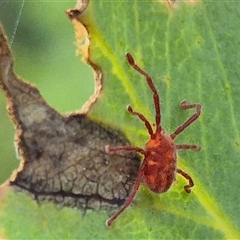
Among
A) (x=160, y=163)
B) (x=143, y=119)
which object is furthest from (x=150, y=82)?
(x=160, y=163)

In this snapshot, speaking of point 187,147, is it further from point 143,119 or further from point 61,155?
point 61,155

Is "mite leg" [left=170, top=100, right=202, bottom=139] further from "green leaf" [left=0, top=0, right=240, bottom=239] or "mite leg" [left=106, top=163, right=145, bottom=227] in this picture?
"mite leg" [left=106, top=163, right=145, bottom=227]

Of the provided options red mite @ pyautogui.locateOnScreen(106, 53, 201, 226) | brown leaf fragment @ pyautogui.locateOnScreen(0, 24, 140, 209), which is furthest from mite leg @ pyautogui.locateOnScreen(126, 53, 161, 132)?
brown leaf fragment @ pyautogui.locateOnScreen(0, 24, 140, 209)

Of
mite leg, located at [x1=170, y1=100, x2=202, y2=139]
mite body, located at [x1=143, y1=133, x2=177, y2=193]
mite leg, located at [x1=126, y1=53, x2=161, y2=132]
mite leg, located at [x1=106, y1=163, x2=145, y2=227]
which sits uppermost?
mite leg, located at [x1=126, y1=53, x2=161, y2=132]

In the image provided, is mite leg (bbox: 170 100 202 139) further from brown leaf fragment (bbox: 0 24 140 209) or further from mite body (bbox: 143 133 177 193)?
brown leaf fragment (bbox: 0 24 140 209)

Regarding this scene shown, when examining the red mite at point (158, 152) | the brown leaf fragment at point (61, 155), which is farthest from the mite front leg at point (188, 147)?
the brown leaf fragment at point (61, 155)

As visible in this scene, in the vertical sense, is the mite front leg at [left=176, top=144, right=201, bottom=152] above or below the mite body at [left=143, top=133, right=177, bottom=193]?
above
